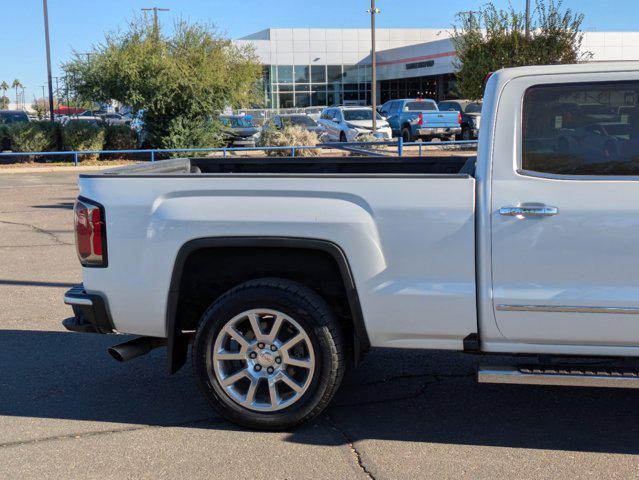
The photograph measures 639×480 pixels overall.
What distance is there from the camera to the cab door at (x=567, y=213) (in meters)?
3.96

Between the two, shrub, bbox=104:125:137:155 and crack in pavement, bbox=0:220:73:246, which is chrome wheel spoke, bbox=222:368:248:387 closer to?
crack in pavement, bbox=0:220:73:246

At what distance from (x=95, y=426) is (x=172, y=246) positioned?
3.91 feet

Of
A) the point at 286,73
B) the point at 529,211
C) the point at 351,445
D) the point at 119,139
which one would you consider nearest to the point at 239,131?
the point at 119,139

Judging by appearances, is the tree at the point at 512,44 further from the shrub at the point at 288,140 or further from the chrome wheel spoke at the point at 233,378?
the chrome wheel spoke at the point at 233,378

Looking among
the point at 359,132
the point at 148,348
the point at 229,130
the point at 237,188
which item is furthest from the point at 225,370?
the point at 359,132

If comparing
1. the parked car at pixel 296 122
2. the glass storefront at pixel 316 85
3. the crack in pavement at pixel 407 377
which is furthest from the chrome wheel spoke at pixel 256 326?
the glass storefront at pixel 316 85

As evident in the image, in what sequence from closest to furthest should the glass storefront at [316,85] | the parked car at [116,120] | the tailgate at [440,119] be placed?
the parked car at [116,120]
the tailgate at [440,119]
the glass storefront at [316,85]

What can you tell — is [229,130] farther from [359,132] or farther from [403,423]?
[403,423]

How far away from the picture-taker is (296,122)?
30.7m

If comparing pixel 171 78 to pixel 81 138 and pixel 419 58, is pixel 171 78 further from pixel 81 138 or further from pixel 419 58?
Answer: pixel 419 58

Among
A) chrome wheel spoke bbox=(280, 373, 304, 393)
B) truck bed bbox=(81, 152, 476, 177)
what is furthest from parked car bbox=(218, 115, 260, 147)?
chrome wheel spoke bbox=(280, 373, 304, 393)

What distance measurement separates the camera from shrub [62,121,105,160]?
26.3 metres

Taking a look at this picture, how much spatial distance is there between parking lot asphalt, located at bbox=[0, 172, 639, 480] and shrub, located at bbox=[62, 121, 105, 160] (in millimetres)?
21075

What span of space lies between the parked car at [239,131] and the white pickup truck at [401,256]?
23.7 m
